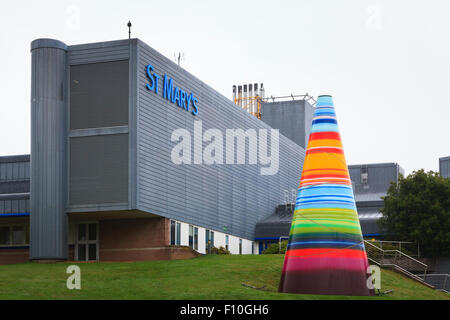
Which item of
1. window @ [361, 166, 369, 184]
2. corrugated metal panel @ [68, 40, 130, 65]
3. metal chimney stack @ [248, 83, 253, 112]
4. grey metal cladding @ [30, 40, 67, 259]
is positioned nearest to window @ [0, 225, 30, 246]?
grey metal cladding @ [30, 40, 67, 259]

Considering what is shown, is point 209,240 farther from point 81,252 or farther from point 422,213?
point 422,213

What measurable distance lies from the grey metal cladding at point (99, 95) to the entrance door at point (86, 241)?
5.96 m

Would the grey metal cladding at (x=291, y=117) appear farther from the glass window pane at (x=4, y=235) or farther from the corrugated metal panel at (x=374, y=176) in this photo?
the glass window pane at (x=4, y=235)

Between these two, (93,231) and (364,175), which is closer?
(93,231)

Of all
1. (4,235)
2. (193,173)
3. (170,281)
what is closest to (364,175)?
(193,173)

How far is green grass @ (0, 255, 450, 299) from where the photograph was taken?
24047 mm

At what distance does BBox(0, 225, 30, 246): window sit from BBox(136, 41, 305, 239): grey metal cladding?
9051mm

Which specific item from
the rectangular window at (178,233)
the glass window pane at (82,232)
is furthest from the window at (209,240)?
the glass window pane at (82,232)

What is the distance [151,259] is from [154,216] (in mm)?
2237

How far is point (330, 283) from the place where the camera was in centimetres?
2436

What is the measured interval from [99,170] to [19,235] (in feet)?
28.6

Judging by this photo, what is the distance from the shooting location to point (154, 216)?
4197 centimetres

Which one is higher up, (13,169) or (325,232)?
(13,169)

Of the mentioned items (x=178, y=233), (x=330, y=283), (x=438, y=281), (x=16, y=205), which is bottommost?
(x=438, y=281)
